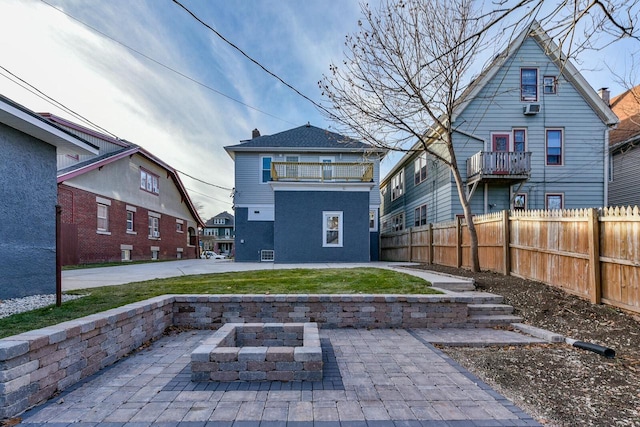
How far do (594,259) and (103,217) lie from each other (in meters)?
17.3

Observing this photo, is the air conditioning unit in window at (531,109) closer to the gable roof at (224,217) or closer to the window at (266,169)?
the window at (266,169)

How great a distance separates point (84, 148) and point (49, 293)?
2930 mm

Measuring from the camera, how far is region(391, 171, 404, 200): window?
20003 mm

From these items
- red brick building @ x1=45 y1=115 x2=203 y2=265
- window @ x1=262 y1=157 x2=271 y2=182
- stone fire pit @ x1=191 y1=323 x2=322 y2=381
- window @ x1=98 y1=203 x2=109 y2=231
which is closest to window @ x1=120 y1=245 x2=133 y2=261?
red brick building @ x1=45 y1=115 x2=203 y2=265

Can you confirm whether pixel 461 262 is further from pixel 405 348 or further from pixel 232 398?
pixel 232 398

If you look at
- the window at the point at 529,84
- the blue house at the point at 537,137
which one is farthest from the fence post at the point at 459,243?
the window at the point at 529,84

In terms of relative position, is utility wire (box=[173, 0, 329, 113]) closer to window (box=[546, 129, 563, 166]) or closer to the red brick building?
the red brick building

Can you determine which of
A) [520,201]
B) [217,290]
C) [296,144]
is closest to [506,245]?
[520,201]

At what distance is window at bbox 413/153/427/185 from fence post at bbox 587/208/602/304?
10680 millimetres

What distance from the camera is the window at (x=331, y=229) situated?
12.8 meters

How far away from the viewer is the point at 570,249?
576 cm

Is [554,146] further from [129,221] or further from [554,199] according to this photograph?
[129,221]

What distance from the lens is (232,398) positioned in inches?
109

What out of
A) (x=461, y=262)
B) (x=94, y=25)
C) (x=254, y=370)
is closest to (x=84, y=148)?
(x=94, y=25)
